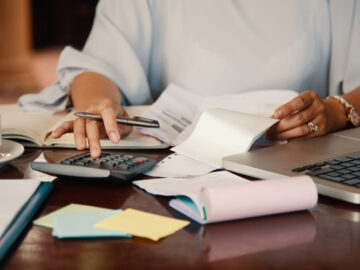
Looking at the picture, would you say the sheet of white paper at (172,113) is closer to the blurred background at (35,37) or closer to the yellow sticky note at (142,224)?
the yellow sticky note at (142,224)

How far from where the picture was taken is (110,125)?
911 mm

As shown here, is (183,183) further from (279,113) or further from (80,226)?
(279,113)

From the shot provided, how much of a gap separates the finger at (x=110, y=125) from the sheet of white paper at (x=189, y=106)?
0.37 ft

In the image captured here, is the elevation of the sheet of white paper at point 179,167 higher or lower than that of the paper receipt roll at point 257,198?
lower

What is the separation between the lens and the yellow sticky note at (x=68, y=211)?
600 millimetres

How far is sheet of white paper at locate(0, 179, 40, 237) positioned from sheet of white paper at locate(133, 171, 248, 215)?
0.15 m

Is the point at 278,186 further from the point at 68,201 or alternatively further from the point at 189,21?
the point at 189,21

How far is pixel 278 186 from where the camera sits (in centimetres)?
62

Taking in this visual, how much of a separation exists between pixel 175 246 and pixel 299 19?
1.02m

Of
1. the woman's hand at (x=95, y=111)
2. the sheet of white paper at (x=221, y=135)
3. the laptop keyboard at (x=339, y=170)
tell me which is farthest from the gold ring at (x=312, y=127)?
the woman's hand at (x=95, y=111)

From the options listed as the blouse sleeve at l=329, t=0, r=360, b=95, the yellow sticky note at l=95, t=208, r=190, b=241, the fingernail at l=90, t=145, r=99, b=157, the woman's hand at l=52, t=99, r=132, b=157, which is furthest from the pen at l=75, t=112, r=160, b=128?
the blouse sleeve at l=329, t=0, r=360, b=95

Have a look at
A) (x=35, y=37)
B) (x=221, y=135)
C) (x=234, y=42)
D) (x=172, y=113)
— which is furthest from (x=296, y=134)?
(x=35, y=37)

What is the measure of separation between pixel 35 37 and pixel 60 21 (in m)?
0.45

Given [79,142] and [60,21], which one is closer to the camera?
[79,142]
